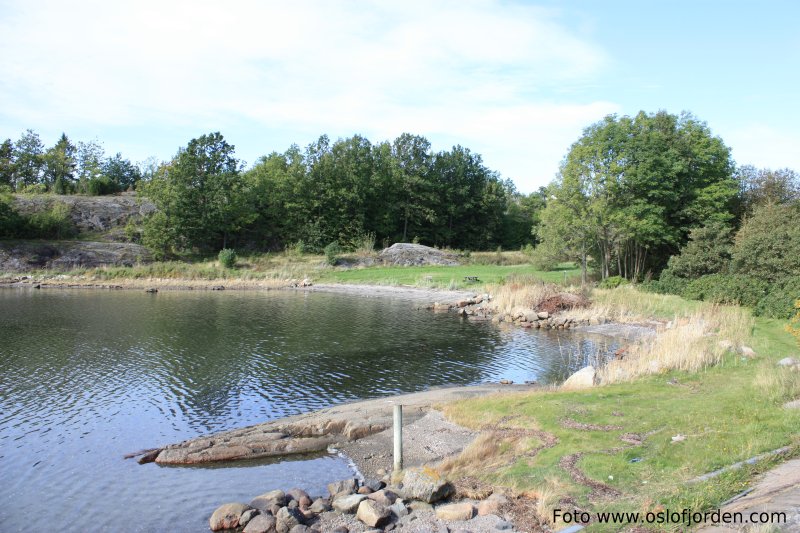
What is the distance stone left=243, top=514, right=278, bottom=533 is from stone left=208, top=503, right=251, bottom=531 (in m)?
0.36

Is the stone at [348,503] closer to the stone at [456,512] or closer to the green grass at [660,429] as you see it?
Result: the stone at [456,512]

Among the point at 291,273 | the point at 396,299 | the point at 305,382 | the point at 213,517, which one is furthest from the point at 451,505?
the point at 291,273

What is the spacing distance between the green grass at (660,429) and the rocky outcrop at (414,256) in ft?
161

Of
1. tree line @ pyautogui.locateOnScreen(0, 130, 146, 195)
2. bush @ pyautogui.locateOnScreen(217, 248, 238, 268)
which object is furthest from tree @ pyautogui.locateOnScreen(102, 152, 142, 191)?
bush @ pyautogui.locateOnScreen(217, 248, 238, 268)

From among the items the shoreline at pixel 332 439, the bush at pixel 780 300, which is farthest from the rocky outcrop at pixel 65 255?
the bush at pixel 780 300

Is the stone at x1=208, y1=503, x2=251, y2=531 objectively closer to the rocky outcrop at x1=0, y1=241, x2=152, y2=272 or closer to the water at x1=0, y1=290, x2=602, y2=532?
the water at x1=0, y1=290, x2=602, y2=532

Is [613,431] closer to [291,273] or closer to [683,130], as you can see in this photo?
[683,130]

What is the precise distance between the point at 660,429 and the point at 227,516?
28.1ft

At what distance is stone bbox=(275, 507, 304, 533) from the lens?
943 centimetres

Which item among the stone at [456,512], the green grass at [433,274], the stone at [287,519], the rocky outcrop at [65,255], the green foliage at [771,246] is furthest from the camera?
the rocky outcrop at [65,255]

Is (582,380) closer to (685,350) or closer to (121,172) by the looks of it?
(685,350)

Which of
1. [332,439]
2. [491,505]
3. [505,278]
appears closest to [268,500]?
[332,439]

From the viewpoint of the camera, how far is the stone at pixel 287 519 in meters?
9.43

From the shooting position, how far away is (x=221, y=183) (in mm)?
67500
